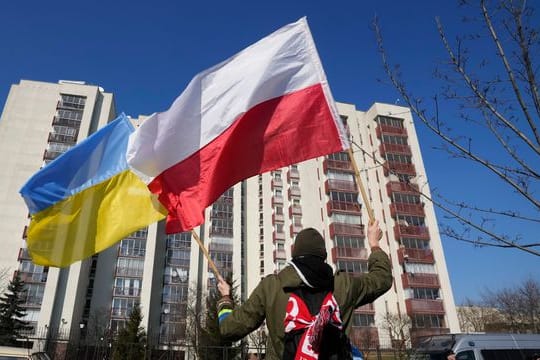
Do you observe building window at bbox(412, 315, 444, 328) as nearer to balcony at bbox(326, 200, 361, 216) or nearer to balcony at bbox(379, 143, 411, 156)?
balcony at bbox(326, 200, 361, 216)

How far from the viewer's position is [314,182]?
51.8 m

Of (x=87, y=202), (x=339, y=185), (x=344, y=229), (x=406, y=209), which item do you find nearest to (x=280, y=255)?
(x=344, y=229)

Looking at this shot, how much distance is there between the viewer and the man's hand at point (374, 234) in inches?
128

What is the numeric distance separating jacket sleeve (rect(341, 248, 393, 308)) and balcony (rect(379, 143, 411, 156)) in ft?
168

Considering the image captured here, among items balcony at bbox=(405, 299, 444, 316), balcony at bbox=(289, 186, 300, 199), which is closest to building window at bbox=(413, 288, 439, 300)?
balcony at bbox=(405, 299, 444, 316)

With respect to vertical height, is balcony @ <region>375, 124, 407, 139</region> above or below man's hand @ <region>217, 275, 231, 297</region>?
above

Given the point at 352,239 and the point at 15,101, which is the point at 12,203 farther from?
the point at 352,239

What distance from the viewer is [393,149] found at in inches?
2079

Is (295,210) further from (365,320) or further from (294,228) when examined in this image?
(365,320)

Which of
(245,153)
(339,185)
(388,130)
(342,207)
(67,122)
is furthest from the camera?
(388,130)

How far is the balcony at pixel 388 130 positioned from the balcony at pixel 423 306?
2130 cm

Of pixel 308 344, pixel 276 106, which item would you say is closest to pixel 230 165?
pixel 276 106

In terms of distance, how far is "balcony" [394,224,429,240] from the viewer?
47750 millimetres

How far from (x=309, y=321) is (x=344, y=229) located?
151 feet
